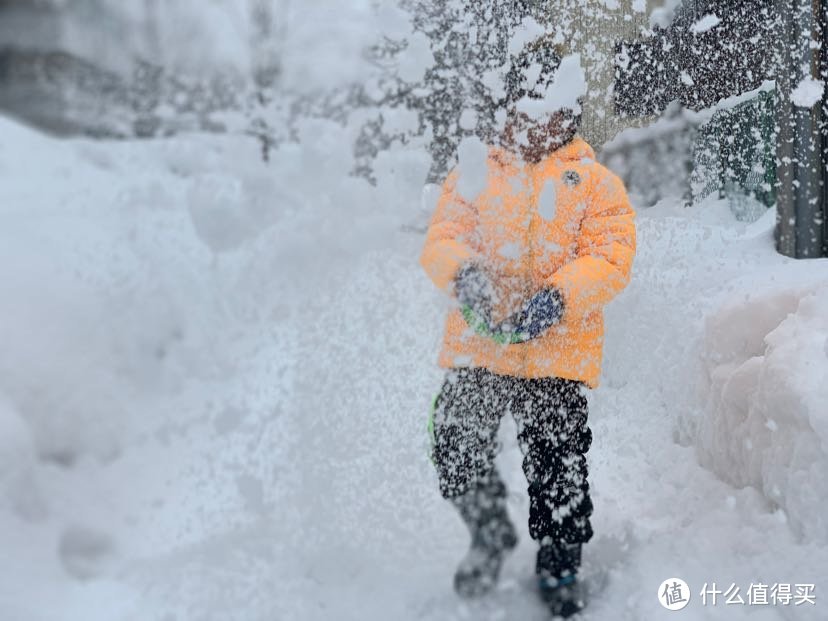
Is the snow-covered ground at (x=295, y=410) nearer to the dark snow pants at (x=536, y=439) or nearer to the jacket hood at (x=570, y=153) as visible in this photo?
the dark snow pants at (x=536, y=439)

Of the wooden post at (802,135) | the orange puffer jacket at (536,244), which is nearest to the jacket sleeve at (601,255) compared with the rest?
the orange puffer jacket at (536,244)

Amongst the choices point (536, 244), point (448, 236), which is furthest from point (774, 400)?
point (448, 236)

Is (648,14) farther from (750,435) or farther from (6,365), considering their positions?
(6,365)

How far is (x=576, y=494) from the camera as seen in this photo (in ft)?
4.77

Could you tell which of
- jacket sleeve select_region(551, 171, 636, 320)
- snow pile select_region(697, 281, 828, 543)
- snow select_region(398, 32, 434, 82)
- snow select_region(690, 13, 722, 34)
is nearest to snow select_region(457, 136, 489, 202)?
jacket sleeve select_region(551, 171, 636, 320)

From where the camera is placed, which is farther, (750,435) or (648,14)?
(648,14)

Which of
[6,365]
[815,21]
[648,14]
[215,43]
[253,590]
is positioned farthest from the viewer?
[648,14]

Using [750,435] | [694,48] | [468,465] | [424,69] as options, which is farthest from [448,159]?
[694,48]

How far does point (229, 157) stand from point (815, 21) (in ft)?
5.56

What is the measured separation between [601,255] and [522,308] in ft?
0.62

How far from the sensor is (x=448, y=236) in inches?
56.6

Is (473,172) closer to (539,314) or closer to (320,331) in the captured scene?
(539,314)

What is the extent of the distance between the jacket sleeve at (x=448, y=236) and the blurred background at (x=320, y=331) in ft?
0.72

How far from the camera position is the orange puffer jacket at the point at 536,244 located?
1403 millimetres
